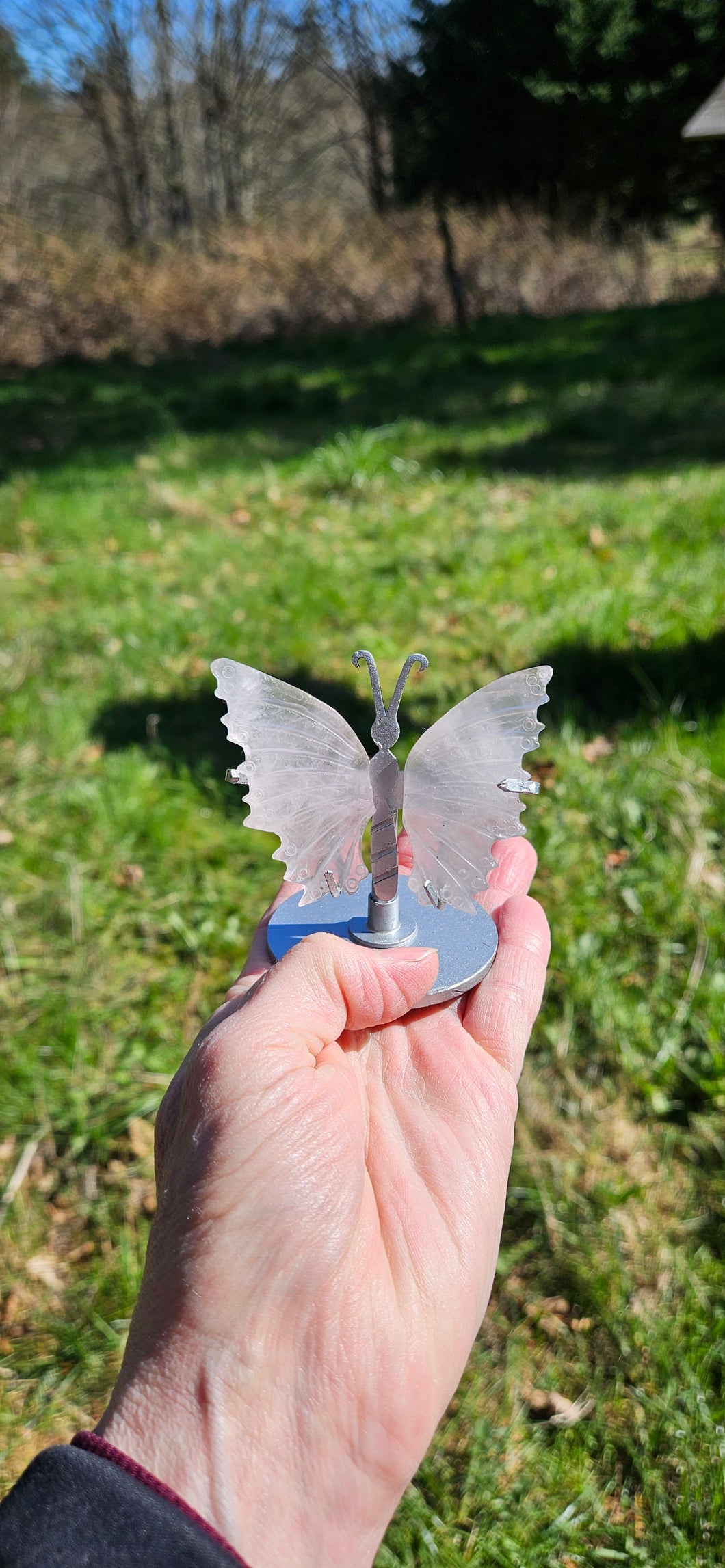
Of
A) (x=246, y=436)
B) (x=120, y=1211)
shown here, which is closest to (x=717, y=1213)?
(x=120, y=1211)

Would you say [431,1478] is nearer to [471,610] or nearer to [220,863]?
[220,863]

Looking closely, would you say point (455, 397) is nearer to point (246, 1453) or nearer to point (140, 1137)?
point (140, 1137)

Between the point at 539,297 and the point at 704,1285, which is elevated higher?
the point at 539,297

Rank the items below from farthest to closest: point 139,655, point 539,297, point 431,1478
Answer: point 539,297 < point 139,655 < point 431,1478

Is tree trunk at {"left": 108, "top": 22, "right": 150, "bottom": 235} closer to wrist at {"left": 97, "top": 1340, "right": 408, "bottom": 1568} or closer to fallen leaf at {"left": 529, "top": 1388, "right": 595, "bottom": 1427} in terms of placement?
fallen leaf at {"left": 529, "top": 1388, "right": 595, "bottom": 1427}

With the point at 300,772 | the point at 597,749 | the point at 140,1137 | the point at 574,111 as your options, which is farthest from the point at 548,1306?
the point at 574,111

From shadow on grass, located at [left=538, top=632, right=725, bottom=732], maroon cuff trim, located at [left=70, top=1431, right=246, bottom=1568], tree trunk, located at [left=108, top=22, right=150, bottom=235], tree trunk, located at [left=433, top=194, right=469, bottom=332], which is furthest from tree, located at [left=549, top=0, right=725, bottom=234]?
Result: maroon cuff trim, located at [left=70, top=1431, right=246, bottom=1568]

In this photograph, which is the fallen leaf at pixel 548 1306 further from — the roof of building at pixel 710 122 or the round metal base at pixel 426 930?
the roof of building at pixel 710 122
